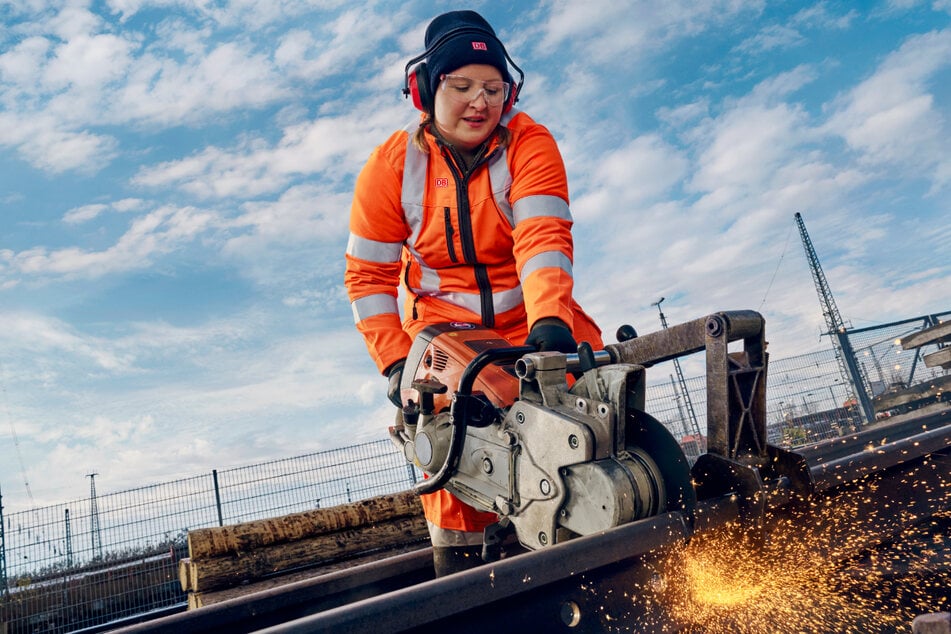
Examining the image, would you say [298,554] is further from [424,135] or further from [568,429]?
[568,429]

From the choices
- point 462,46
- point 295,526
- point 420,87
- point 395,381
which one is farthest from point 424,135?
point 295,526

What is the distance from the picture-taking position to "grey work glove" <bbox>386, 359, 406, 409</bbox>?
261 centimetres

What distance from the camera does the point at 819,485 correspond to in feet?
7.29

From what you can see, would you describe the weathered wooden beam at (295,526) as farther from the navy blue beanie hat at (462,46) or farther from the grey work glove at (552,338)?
the navy blue beanie hat at (462,46)

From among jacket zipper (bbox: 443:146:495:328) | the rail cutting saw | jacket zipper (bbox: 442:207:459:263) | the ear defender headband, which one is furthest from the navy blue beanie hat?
the rail cutting saw

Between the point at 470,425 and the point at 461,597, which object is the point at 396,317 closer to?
the point at 470,425

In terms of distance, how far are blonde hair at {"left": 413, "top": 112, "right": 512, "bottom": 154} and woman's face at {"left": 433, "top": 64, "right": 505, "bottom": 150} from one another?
0.12 feet

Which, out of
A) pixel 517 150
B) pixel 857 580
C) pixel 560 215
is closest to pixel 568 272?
pixel 560 215

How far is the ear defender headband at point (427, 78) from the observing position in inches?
100

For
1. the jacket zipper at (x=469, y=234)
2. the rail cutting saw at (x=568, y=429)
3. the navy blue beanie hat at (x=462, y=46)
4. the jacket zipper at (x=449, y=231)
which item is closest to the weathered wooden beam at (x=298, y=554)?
the rail cutting saw at (x=568, y=429)

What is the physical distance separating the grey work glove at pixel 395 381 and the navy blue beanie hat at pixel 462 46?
1179 millimetres

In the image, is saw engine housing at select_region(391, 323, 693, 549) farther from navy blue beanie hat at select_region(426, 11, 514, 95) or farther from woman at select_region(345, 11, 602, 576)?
navy blue beanie hat at select_region(426, 11, 514, 95)

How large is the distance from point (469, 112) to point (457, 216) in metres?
0.44

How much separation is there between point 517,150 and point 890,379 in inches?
486
